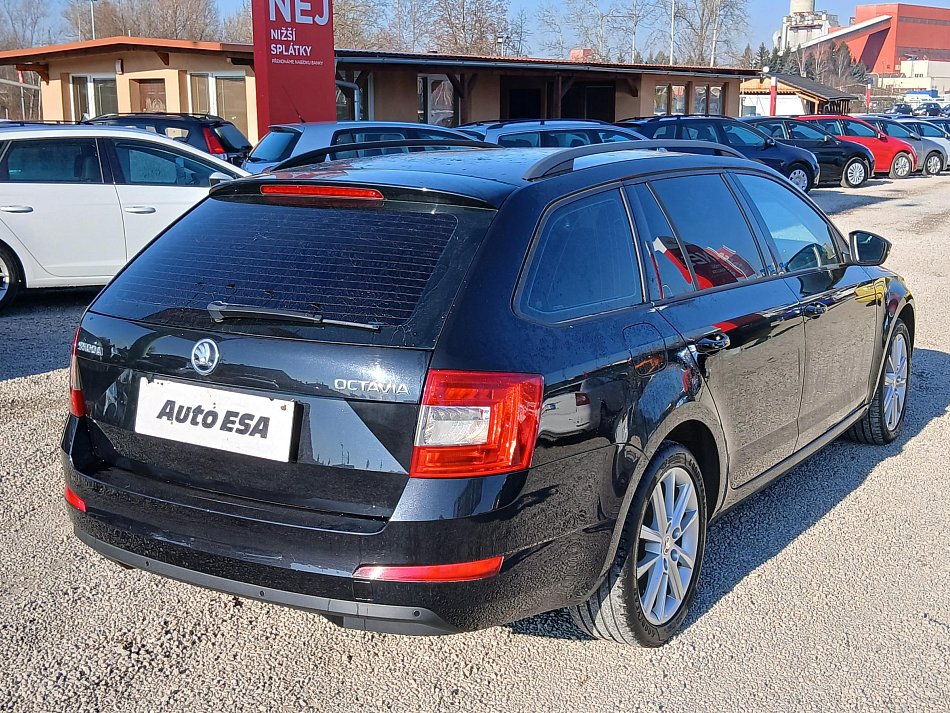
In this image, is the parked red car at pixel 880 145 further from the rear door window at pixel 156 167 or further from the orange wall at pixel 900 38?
the orange wall at pixel 900 38

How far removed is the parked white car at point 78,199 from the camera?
883 cm

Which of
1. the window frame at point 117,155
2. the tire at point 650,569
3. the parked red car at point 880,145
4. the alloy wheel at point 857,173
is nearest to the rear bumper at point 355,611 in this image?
the tire at point 650,569

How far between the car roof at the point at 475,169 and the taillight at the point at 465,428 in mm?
638

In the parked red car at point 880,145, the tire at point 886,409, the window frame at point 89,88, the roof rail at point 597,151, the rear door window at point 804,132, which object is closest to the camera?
the roof rail at point 597,151

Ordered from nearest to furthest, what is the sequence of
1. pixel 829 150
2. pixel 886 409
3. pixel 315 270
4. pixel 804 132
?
pixel 315 270, pixel 886 409, pixel 829 150, pixel 804 132

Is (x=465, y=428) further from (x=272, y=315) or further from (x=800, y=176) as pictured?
(x=800, y=176)

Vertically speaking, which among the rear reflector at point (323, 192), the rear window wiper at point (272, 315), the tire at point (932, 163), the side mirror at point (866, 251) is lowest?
the tire at point (932, 163)

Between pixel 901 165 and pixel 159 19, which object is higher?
pixel 159 19

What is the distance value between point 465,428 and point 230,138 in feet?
49.1

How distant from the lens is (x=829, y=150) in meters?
24.8

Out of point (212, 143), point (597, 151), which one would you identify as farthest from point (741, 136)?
point (597, 151)

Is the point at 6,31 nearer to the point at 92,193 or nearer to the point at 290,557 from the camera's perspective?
the point at 92,193

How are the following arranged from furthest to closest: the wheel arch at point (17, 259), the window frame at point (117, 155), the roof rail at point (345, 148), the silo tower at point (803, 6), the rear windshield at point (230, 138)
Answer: the silo tower at point (803, 6), the rear windshield at point (230, 138), the window frame at point (117, 155), the wheel arch at point (17, 259), the roof rail at point (345, 148)

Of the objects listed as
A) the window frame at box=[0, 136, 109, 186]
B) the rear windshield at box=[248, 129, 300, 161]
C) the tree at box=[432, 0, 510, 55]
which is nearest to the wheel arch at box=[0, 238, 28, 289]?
the window frame at box=[0, 136, 109, 186]
